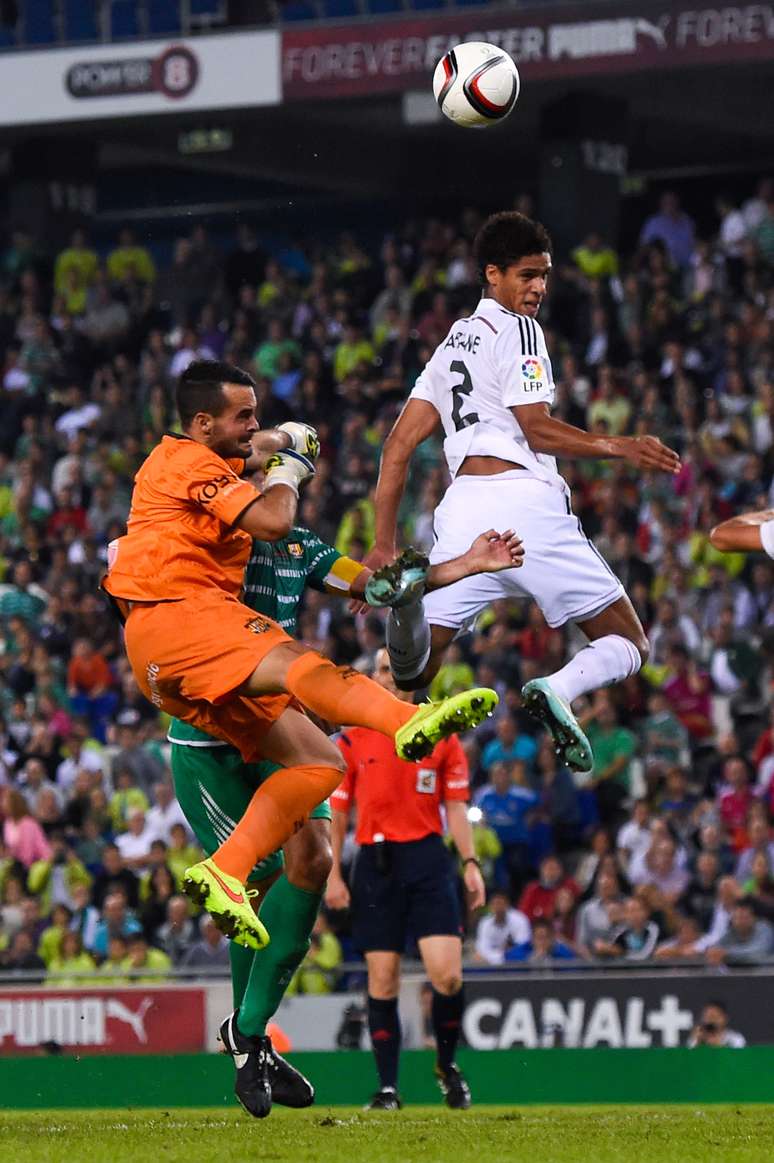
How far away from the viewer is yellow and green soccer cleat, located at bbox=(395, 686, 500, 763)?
324 inches

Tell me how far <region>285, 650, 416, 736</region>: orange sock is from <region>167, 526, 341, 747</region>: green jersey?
3.23 ft

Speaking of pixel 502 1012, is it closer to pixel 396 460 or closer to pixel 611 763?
pixel 611 763

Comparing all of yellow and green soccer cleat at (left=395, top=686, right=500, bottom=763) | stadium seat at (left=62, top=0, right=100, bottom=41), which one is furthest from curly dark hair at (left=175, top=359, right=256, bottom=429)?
stadium seat at (left=62, top=0, right=100, bottom=41)

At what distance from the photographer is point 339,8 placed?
923 inches

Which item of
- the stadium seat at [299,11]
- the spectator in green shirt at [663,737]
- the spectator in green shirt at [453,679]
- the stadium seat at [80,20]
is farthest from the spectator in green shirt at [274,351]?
the spectator in green shirt at [663,737]

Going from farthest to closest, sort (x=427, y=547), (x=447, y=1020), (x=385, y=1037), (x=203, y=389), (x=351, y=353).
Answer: (x=351, y=353) < (x=427, y=547) < (x=385, y=1037) < (x=447, y=1020) < (x=203, y=389)

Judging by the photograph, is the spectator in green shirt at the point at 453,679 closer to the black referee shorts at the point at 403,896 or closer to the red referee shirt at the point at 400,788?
the red referee shirt at the point at 400,788

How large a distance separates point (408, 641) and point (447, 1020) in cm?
343

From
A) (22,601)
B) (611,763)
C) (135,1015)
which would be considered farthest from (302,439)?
(22,601)

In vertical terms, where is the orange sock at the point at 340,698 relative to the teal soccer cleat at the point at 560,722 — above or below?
above

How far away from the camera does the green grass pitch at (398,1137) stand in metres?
7.86

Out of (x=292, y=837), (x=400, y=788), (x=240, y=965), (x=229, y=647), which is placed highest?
(x=229, y=647)

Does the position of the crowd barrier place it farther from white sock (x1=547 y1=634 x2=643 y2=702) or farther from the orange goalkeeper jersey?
the orange goalkeeper jersey

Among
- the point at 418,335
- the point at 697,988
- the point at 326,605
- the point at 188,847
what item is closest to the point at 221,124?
the point at 418,335
